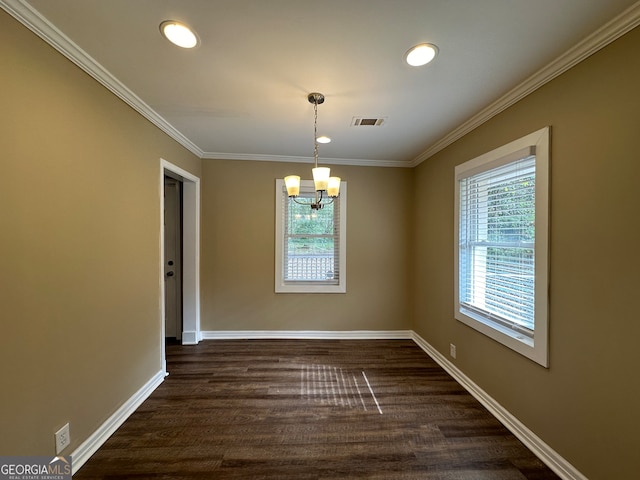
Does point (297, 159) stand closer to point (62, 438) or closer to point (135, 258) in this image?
point (135, 258)

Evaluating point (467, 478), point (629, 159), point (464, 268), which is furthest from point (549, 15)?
point (467, 478)

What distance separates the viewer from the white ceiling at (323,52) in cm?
130

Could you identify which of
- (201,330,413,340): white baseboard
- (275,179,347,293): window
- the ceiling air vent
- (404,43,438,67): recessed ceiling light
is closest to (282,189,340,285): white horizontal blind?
(275,179,347,293): window

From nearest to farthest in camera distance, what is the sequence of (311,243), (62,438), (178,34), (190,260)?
(178,34), (62,438), (190,260), (311,243)

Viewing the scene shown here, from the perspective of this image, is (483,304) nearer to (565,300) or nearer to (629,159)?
(565,300)

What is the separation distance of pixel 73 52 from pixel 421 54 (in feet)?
6.69

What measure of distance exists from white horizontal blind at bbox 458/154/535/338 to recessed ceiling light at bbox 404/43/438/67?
1.00m

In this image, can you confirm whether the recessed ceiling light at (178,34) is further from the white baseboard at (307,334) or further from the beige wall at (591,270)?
the white baseboard at (307,334)

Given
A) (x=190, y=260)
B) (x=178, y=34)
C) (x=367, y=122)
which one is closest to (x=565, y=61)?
(x=367, y=122)

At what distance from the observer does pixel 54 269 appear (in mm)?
1519

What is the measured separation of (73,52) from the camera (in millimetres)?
1582

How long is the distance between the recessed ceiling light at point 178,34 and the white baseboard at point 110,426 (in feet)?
8.25

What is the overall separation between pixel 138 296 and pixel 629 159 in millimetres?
3365

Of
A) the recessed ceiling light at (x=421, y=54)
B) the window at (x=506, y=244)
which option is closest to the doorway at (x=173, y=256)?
the recessed ceiling light at (x=421, y=54)
